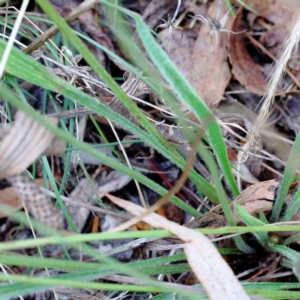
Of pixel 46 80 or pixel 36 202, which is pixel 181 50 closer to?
pixel 46 80

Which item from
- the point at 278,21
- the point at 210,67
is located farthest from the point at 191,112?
the point at 278,21

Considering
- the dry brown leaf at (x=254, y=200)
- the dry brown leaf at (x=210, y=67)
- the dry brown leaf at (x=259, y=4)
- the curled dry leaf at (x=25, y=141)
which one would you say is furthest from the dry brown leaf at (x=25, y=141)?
the dry brown leaf at (x=259, y=4)

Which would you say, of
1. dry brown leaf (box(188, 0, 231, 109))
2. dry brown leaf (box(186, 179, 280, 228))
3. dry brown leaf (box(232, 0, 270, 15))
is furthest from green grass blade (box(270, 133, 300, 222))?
dry brown leaf (box(232, 0, 270, 15))

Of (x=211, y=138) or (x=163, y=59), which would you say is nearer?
(x=163, y=59)

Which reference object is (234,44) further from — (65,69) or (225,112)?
(65,69)

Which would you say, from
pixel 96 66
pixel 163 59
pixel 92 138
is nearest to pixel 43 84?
pixel 96 66

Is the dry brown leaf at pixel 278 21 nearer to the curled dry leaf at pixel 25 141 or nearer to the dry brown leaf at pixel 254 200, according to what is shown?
the dry brown leaf at pixel 254 200
